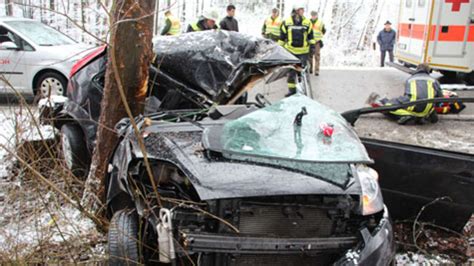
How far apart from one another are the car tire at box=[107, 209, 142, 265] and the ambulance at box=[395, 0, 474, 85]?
7532 mm

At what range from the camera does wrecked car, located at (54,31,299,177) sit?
4078mm

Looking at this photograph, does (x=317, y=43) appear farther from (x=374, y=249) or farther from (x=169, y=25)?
(x=374, y=249)

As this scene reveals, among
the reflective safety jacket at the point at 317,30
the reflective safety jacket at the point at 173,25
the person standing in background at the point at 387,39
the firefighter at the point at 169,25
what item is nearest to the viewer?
the reflective safety jacket at the point at 317,30

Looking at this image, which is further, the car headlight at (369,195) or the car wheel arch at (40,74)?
the car wheel arch at (40,74)

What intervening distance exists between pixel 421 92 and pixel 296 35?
3041mm

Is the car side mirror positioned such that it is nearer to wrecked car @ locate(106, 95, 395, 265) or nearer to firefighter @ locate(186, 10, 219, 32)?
firefighter @ locate(186, 10, 219, 32)

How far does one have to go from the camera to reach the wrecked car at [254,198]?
225 cm

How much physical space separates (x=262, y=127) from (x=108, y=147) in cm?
187

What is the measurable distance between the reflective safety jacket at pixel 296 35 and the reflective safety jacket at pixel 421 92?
2.62 metres

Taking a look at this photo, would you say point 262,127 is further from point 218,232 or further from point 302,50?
→ point 302,50

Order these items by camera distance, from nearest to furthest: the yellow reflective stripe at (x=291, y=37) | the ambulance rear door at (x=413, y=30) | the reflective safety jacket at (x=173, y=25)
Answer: the yellow reflective stripe at (x=291, y=37) → the ambulance rear door at (x=413, y=30) → the reflective safety jacket at (x=173, y=25)

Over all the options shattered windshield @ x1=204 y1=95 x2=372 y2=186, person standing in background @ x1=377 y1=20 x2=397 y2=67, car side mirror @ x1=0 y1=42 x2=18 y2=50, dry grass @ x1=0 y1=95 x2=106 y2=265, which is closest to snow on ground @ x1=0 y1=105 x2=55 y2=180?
dry grass @ x1=0 y1=95 x2=106 y2=265

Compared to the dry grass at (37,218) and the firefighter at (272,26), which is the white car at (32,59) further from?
the dry grass at (37,218)

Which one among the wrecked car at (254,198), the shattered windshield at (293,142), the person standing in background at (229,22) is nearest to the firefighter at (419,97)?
the shattered windshield at (293,142)
